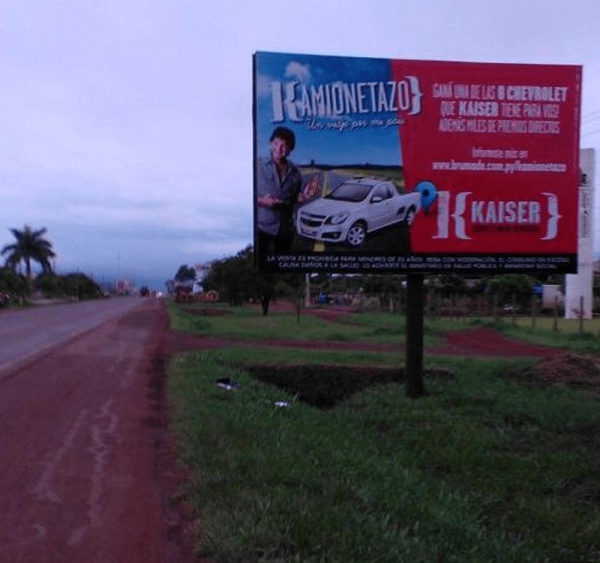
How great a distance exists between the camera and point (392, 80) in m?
12.9

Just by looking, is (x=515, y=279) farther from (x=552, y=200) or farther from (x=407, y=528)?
(x=407, y=528)

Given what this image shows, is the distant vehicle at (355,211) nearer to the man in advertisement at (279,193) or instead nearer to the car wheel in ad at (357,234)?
the car wheel in ad at (357,234)

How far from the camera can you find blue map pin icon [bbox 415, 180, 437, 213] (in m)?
13.1

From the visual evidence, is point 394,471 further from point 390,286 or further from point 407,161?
point 390,286

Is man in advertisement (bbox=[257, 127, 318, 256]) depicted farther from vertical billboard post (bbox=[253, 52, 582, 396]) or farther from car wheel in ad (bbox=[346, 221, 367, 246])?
car wheel in ad (bbox=[346, 221, 367, 246])

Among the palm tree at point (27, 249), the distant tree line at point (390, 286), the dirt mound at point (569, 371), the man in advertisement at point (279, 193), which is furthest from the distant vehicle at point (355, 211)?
the palm tree at point (27, 249)

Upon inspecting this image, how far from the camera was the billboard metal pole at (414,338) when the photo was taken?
13602 mm

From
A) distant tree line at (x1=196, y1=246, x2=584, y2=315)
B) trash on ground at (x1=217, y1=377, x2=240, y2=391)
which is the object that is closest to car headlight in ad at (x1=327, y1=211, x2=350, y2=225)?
trash on ground at (x1=217, y1=377, x2=240, y2=391)

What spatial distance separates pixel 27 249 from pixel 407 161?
83724 mm

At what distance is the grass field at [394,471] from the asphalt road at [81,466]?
0.42 meters

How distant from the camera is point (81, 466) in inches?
301

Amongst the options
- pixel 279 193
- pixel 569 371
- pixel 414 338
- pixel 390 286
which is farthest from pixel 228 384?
pixel 390 286

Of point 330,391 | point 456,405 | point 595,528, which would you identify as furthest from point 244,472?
point 330,391

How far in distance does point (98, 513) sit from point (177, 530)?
78cm
